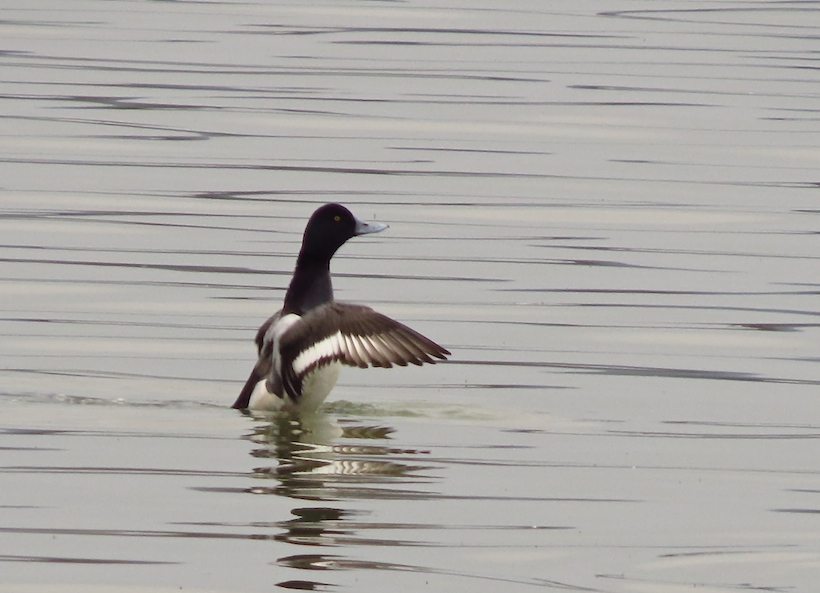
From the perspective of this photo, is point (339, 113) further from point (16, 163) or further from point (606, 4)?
point (606, 4)

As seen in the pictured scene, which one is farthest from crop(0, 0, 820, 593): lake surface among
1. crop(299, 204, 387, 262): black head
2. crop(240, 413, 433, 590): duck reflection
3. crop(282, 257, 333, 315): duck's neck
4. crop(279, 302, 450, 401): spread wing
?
crop(299, 204, 387, 262): black head

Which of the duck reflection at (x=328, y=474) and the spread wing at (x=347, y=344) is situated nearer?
the duck reflection at (x=328, y=474)

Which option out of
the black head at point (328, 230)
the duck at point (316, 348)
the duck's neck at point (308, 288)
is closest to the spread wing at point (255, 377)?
the duck at point (316, 348)

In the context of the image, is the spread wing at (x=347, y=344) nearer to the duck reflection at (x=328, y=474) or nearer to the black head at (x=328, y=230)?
the duck reflection at (x=328, y=474)

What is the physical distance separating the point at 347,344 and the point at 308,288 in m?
0.58

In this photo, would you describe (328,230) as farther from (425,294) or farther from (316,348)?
(425,294)

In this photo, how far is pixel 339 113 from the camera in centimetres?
1756

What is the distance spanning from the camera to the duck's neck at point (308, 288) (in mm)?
9344

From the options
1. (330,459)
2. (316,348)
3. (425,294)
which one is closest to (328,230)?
(316,348)

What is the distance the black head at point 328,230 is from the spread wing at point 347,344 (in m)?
0.42

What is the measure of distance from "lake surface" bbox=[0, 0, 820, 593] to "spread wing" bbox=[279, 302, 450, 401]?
27cm

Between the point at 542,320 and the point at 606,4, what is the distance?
14.1m

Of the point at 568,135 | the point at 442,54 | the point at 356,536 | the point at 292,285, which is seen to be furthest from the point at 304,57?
the point at 356,536

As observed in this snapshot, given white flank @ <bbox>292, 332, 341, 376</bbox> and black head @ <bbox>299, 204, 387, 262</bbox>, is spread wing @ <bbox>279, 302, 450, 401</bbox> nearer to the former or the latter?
white flank @ <bbox>292, 332, 341, 376</bbox>
